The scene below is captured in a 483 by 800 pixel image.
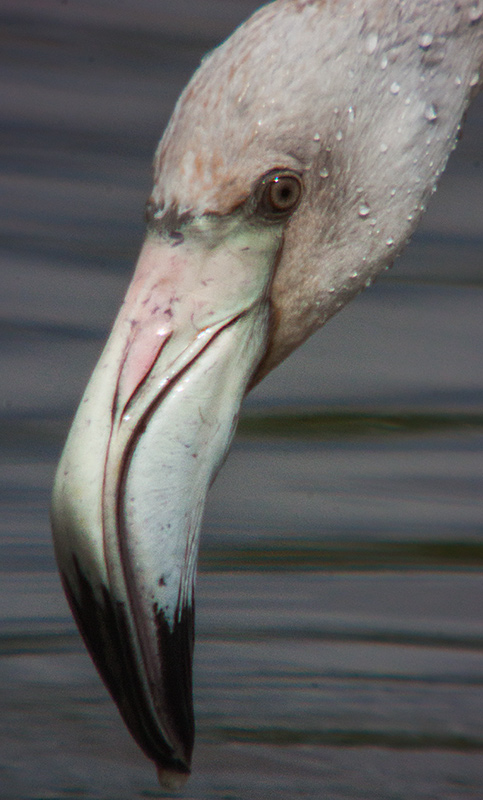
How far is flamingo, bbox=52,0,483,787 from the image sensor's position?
1446 millimetres

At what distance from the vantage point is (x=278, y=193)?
59.4 inches

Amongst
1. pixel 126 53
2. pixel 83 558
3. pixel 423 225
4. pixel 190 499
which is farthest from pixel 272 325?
pixel 126 53

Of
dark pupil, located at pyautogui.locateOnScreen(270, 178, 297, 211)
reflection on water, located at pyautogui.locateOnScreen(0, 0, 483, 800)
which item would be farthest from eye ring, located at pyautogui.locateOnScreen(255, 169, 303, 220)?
reflection on water, located at pyautogui.locateOnScreen(0, 0, 483, 800)

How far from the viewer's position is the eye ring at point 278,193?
1493mm

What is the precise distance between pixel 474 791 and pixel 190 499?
2.80ft

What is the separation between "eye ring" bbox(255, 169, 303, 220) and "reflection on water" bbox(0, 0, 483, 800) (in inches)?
37.8

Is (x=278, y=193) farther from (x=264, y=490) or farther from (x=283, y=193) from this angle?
(x=264, y=490)

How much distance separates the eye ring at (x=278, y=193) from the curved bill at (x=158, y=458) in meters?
0.03

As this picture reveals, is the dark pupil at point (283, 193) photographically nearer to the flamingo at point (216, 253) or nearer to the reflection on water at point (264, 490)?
the flamingo at point (216, 253)

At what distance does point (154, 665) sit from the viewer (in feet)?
5.00

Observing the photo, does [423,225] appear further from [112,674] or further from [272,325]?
[112,674]

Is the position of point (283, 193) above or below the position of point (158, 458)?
above

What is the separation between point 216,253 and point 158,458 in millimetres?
269

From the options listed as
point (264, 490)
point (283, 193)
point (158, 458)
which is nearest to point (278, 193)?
point (283, 193)
